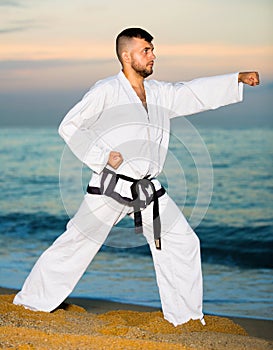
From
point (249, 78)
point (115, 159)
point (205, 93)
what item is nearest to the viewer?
point (115, 159)

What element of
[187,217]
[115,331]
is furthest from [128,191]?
[187,217]

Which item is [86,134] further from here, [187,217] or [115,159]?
[187,217]

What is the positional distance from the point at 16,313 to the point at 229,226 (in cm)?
840

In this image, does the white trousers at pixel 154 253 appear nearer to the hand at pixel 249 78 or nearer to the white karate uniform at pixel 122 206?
the white karate uniform at pixel 122 206

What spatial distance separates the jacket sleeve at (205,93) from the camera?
16.5ft

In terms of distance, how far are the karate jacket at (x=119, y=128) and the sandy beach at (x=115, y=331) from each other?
796 mm

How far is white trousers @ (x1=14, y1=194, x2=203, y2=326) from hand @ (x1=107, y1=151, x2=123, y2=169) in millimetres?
288

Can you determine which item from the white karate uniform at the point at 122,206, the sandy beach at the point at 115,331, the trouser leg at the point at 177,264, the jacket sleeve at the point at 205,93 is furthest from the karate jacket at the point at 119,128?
the sandy beach at the point at 115,331

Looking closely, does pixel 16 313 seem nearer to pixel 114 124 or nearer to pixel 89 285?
pixel 114 124

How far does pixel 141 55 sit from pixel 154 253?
1136 millimetres

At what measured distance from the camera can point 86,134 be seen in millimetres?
4766

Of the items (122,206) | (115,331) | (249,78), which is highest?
(249,78)

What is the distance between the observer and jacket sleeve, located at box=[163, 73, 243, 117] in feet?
16.5

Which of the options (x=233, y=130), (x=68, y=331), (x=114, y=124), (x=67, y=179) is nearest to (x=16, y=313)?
(x=68, y=331)
